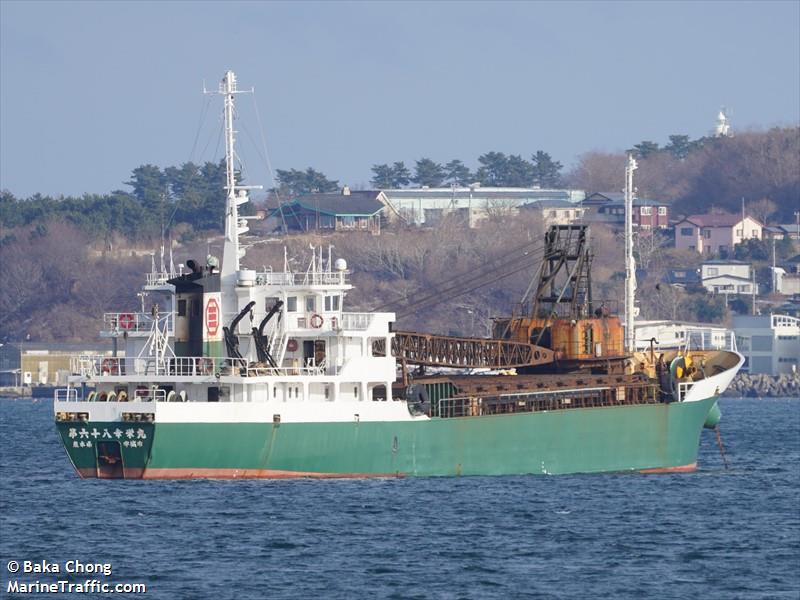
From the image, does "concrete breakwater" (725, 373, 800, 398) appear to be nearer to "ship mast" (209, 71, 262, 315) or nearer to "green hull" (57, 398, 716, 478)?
"green hull" (57, 398, 716, 478)

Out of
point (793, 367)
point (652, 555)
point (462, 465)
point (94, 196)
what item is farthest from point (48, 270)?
point (652, 555)

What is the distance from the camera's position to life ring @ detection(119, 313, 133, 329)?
207 feet

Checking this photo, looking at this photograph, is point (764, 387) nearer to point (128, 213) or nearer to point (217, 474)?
point (128, 213)

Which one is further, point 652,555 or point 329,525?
point 329,525

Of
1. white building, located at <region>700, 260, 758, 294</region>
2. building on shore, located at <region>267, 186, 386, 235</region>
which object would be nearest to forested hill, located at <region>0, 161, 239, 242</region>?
building on shore, located at <region>267, 186, 386, 235</region>

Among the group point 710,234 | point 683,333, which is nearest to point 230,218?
point 683,333

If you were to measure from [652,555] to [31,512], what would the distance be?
17.0 meters

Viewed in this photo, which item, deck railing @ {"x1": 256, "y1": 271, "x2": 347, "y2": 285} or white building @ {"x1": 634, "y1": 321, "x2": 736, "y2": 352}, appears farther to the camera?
white building @ {"x1": 634, "y1": 321, "x2": 736, "y2": 352}

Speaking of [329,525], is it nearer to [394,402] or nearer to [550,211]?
[394,402]

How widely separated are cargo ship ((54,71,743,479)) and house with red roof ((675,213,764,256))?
128542 mm

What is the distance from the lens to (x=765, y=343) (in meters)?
162

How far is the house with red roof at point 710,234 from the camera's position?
648 ft

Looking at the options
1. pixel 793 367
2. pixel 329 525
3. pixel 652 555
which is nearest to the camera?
pixel 652 555

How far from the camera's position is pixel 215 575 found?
145 feet
